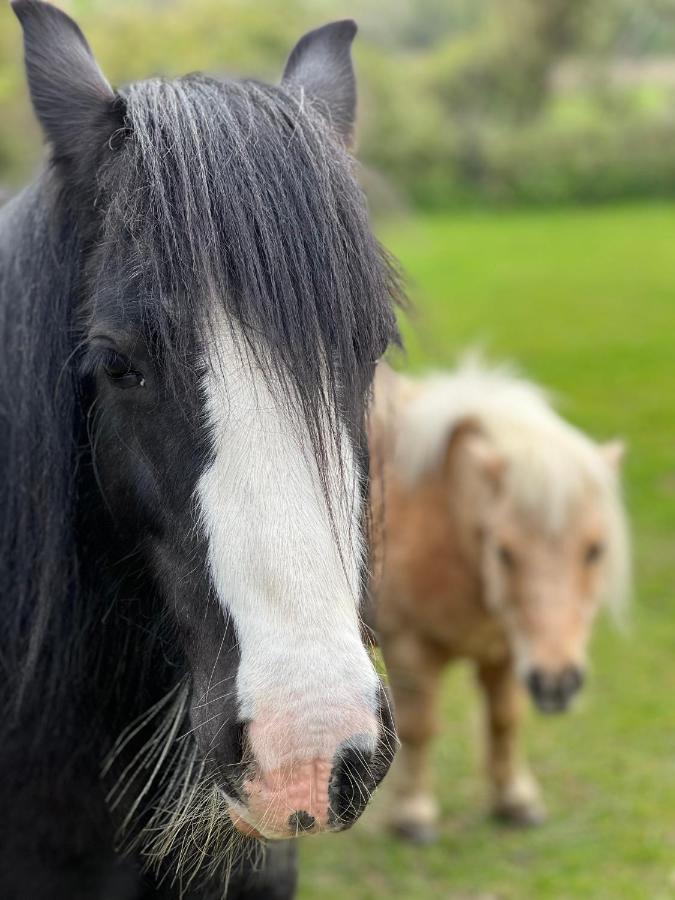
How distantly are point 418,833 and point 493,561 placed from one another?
43.5 inches

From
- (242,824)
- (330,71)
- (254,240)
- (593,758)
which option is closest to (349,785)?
(242,824)

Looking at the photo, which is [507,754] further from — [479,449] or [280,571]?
[280,571]

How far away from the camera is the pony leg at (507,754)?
3998 mm

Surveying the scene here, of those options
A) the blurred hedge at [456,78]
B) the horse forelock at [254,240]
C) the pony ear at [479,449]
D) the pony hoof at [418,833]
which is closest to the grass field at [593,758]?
the pony hoof at [418,833]

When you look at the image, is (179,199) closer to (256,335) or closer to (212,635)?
(256,335)

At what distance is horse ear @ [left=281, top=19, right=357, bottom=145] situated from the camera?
1.90 metres

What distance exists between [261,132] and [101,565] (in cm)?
76

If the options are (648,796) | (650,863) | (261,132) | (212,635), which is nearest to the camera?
(212,635)

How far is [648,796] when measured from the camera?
13.5 ft

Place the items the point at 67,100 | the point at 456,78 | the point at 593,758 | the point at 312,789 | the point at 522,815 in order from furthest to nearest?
1. the point at 456,78
2. the point at 593,758
3. the point at 522,815
4. the point at 67,100
5. the point at 312,789

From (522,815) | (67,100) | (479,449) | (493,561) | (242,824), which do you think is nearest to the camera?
(242,824)

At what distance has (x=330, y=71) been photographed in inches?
78.3

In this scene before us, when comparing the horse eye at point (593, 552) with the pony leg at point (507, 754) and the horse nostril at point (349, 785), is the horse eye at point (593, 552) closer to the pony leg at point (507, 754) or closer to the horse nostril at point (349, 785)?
the pony leg at point (507, 754)

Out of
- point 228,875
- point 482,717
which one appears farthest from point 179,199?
point 482,717
